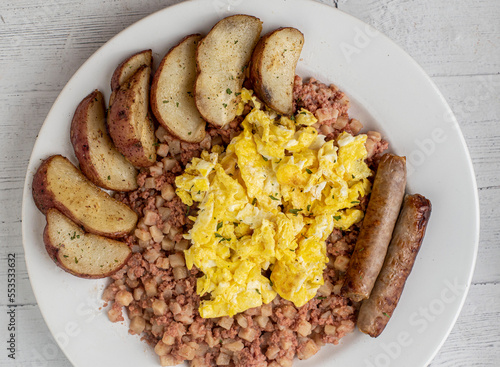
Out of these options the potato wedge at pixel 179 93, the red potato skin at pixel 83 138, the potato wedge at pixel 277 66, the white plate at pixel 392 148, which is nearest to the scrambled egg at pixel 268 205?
the potato wedge at pixel 277 66

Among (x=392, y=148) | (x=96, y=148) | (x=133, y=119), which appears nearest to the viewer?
(x=133, y=119)

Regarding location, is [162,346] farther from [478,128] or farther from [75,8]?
[478,128]

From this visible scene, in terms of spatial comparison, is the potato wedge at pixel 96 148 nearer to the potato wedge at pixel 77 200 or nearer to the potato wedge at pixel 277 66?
the potato wedge at pixel 77 200

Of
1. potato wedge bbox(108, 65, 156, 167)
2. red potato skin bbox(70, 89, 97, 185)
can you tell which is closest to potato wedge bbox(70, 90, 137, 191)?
red potato skin bbox(70, 89, 97, 185)

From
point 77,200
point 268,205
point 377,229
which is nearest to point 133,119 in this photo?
point 77,200

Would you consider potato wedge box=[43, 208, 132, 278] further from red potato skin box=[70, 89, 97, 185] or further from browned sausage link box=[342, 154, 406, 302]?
browned sausage link box=[342, 154, 406, 302]

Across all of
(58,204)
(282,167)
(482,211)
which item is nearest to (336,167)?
(282,167)

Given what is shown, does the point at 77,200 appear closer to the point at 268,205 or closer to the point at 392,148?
the point at 268,205
